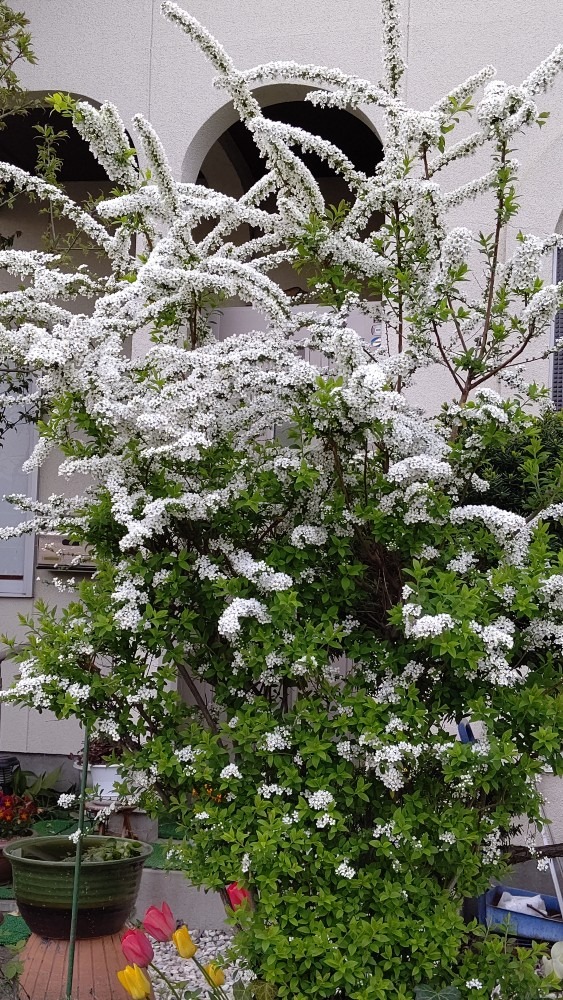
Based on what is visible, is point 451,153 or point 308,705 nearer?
point 308,705

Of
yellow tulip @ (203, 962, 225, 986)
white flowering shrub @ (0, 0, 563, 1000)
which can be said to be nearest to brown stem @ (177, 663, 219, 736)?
white flowering shrub @ (0, 0, 563, 1000)

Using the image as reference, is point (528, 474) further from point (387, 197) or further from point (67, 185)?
point (67, 185)

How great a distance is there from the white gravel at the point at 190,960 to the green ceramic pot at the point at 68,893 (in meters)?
0.70

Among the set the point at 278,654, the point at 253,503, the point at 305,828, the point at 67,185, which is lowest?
the point at 305,828

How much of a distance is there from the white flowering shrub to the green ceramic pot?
1.60ft

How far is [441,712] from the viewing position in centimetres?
304


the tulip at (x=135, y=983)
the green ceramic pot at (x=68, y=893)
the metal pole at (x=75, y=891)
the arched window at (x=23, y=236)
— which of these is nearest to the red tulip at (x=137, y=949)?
the tulip at (x=135, y=983)

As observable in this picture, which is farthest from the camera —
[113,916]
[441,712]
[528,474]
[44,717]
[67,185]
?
[67,185]

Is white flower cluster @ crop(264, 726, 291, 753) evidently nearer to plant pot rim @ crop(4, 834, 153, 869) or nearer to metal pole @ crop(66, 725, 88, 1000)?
metal pole @ crop(66, 725, 88, 1000)

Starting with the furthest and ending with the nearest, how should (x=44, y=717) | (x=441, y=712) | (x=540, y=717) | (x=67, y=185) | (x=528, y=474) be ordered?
(x=67, y=185)
(x=44, y=717)
(x=528, y=474)
(x=441, y=712)
(x=540, y=717)

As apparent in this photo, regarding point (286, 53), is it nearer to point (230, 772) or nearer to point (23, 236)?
point (23, 236)

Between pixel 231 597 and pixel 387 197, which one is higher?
pixel 387 197

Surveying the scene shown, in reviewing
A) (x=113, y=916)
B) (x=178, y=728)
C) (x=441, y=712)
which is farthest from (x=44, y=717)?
(x=441, y=712)

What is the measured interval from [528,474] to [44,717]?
191 inches
